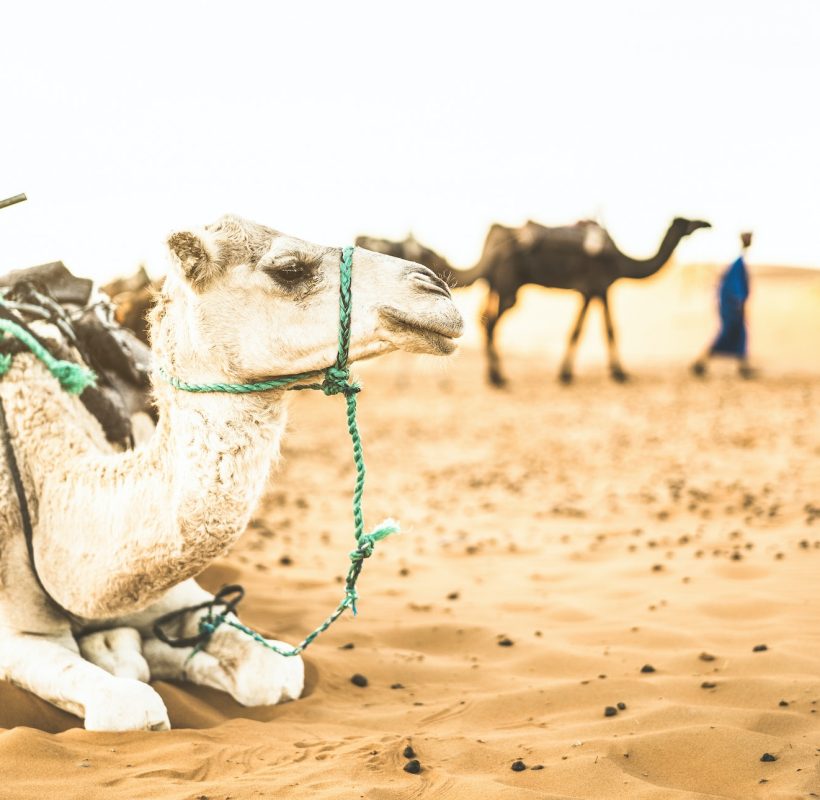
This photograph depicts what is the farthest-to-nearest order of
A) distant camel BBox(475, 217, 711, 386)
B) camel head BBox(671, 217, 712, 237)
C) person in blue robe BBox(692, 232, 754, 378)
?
distant camel BBox(475, 217, 711, 386) → person in blue robe BBox(692, 232, 754, 378) → camel head BBox(671, 217, 712, 237)

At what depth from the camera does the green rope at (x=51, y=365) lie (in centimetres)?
349

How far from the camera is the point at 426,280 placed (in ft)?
9.09

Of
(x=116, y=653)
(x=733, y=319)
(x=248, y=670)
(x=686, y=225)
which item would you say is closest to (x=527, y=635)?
(x=248, y=670)

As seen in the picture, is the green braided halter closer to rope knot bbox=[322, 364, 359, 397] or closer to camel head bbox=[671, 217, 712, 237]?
rope knot bbox=[322, 364, 359, 397]

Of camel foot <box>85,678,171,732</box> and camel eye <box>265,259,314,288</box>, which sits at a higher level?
camel eye <box>265,259,314,288</box>

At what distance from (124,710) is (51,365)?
1.28 m

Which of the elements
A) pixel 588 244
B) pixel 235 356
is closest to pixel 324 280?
pixel 235 356

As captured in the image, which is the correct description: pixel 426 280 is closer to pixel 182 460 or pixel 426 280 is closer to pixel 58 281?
pixel 182 460

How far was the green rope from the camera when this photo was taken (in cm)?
349

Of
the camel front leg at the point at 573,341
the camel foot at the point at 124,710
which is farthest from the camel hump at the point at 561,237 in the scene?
the camel foot at the point at 124,710

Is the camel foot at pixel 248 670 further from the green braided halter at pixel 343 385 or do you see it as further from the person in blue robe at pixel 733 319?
the person in blue robe at pixel 733 319

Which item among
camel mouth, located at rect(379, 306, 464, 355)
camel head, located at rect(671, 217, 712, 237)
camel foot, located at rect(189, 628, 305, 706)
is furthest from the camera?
camel head, located at rect(671, 217, 712, 237)

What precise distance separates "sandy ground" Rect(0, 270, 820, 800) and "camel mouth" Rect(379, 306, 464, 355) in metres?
0.29

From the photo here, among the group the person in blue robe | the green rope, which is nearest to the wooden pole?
the green rope
